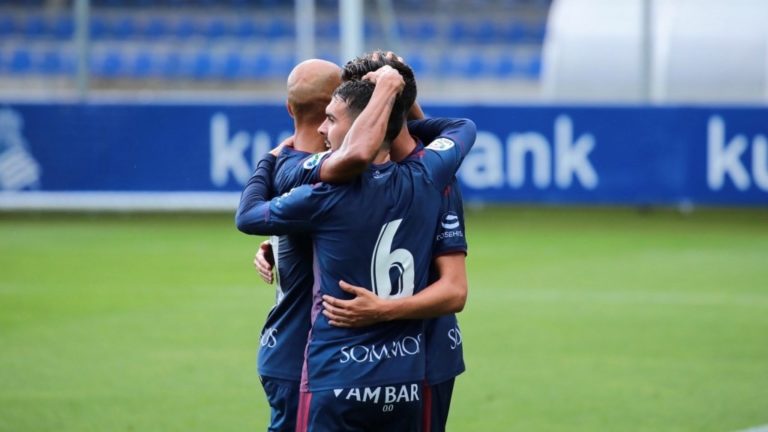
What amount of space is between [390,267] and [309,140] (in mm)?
712

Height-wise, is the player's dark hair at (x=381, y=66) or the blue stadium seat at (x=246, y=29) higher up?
the player's dark hair at (x=381, y=66)

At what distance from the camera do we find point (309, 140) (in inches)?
178

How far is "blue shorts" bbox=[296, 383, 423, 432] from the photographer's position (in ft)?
13.0

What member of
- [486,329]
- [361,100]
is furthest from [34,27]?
[361,100]

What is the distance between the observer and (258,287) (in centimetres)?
1159

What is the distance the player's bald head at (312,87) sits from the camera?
14.6 feet

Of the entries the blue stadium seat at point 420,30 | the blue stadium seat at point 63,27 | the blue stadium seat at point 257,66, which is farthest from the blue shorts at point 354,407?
the blue stadium seat at point 63,27

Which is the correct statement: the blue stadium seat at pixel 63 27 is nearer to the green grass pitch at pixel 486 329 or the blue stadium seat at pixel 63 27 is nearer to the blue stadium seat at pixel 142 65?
the blue stadium seat at pixel 142 65

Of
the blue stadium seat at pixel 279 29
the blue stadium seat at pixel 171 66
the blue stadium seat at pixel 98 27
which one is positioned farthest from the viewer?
the blue stadium seat at pixel 279 29

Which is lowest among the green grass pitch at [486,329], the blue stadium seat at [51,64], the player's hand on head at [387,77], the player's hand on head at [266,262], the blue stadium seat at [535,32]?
the green grass pitch at [486,329]

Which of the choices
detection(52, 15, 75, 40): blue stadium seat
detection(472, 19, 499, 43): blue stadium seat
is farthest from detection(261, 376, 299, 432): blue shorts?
detection(52, 15, 75, 40): blue stadium seat

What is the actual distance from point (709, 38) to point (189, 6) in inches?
355

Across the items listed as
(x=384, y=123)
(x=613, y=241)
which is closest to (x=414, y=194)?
(x=384, y=123)

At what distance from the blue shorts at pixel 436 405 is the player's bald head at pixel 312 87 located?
42.1 inches
